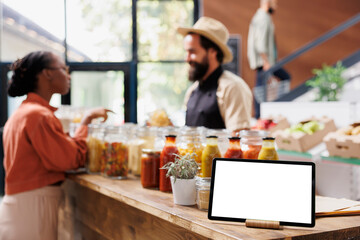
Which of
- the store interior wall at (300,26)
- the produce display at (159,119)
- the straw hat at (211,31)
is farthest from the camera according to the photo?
the store interior wall at (300,26)

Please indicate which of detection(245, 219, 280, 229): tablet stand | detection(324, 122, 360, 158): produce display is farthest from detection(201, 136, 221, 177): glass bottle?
detection(324, 122, 360, 158): produce display

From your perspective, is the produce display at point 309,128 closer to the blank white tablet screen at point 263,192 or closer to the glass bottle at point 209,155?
the glass bottle at point 209,155

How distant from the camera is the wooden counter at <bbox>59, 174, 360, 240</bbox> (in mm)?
1420

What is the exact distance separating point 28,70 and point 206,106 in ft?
4.30

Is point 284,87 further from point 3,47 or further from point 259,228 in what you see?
point 259,228

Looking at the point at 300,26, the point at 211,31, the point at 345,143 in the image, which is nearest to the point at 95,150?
the point at 211,31

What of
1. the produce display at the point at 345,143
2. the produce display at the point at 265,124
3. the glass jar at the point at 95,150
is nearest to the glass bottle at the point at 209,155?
the glass jar at the point at 95,150

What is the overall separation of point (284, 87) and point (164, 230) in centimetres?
609

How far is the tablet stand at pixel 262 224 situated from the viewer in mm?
1415

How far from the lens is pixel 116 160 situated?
2449mm

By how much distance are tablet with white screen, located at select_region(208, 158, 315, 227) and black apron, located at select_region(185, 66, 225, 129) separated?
1.74 m

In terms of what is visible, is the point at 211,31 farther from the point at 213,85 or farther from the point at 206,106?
the point at 206,106

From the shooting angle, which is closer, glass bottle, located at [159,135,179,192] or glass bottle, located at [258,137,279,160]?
glass bottle, located at [258,137,279,160]

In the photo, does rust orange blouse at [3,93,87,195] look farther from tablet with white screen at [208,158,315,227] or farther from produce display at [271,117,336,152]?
produce display at [271,117,336,152]
